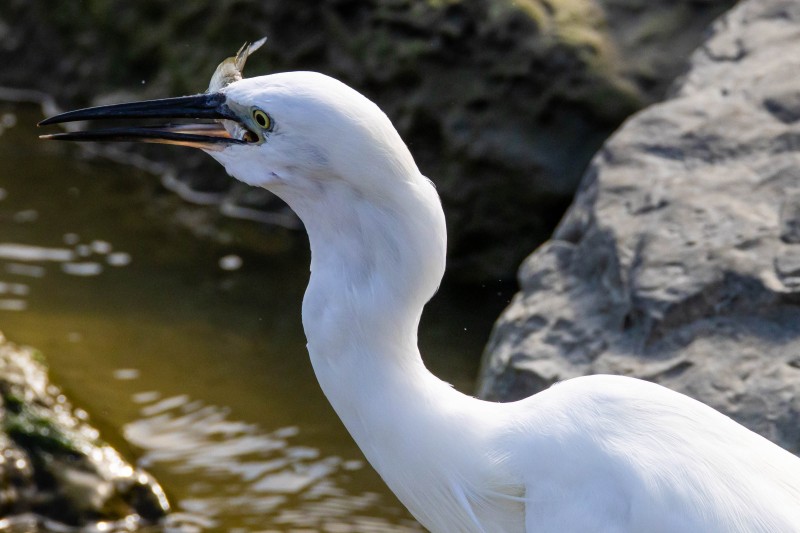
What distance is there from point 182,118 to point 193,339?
9.59 feet

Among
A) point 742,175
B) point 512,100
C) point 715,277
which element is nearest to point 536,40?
point 512,100

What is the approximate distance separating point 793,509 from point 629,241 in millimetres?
1553

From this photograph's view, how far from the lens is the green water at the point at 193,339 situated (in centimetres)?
434

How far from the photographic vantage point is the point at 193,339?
5230 mm

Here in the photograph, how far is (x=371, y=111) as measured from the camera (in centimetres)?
218

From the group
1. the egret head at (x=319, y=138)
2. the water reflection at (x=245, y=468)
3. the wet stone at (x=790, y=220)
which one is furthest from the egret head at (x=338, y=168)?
the water reflection at (x=245, y=468)

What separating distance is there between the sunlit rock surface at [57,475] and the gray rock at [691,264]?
1299 mm

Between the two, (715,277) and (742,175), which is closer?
(715,277)

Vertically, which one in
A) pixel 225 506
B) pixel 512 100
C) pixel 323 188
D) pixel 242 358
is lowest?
pixel 225 506

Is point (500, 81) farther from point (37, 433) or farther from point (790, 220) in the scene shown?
point (37, 433)

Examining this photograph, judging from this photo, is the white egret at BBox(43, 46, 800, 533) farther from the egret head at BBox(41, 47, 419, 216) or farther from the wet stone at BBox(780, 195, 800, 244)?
the wet stone at BBox(780, 195, 800, 244)

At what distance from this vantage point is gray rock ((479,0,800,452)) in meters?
3.29

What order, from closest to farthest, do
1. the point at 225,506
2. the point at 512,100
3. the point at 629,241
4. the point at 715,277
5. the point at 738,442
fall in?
the point at 738,442 → the point at 715,277 → the point at 629,241 → the point at 225,506 → the point at 512,100

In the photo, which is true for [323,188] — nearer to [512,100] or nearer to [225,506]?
[225,506]
